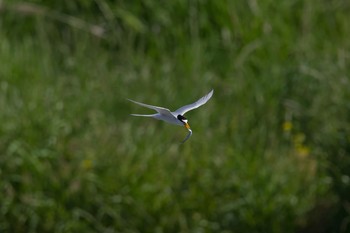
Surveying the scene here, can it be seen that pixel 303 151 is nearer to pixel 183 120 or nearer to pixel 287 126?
pixel 287 126

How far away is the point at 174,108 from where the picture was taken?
23.7 ft

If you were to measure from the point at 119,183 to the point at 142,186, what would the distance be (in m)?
0.14

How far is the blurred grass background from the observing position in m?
7.01

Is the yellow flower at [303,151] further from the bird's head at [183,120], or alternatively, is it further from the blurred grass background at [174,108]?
the bird's head at [183,120]

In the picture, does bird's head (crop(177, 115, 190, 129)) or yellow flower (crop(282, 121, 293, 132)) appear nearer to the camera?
bird's head (crop(177, 115, 190, 129))

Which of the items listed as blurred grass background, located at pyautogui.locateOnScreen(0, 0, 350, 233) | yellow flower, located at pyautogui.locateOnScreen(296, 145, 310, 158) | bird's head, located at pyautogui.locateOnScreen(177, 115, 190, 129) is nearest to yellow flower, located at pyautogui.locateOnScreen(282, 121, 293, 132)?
blurred grass background, located at pyautogui.locateOnScreen(0, 0, 350, 233)

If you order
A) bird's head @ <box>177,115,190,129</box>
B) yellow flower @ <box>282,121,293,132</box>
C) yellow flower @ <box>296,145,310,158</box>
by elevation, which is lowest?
bird's head @ <box>177,115,190,129</box>

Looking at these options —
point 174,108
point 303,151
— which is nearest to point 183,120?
point 174,108

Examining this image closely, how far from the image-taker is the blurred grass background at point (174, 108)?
276 inches

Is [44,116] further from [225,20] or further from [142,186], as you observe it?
[225,20]

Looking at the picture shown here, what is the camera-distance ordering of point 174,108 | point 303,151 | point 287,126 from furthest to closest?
point 287,126, point 303,151, point 174,108

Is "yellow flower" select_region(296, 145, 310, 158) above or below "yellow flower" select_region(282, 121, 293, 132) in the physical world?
below

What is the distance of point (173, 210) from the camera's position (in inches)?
277

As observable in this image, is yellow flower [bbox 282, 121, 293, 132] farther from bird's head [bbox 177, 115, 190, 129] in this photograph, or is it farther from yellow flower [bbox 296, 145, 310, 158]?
bird's head [bbox 177, 115, 190, 129]
